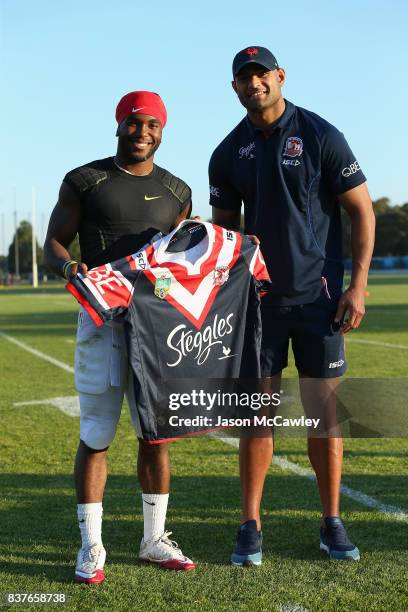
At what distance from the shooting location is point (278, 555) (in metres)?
3.95

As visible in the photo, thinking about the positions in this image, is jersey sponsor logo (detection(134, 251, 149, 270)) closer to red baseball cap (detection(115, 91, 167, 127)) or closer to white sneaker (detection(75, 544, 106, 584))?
red baseball cap (detection(115, 91, 167, 127))

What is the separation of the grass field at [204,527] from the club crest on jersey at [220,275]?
1.30m

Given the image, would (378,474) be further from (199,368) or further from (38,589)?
(38,589)

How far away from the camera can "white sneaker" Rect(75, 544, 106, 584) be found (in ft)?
11.9

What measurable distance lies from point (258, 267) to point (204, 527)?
1508 mm

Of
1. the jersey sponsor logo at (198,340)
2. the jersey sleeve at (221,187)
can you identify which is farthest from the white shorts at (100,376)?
the jersey sleeve at (221,187)

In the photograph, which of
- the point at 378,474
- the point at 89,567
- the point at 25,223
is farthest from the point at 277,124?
the point at 25,223

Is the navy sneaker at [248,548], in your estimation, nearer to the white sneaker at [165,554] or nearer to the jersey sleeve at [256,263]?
the white sneaker at [165,554]

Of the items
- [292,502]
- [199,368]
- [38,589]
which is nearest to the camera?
[38,589]

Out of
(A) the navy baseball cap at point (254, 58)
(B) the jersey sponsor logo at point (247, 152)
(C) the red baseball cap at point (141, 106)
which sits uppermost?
(A) the navy baseball cap at point (254, 58)

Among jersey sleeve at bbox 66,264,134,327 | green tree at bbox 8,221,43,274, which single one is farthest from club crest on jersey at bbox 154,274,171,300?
green tree at bbox 8,221,43,274

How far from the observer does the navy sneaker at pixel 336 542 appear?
386 centimetres

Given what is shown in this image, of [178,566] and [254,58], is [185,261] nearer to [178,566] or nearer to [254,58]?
[254,58]

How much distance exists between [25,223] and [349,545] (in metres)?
124
